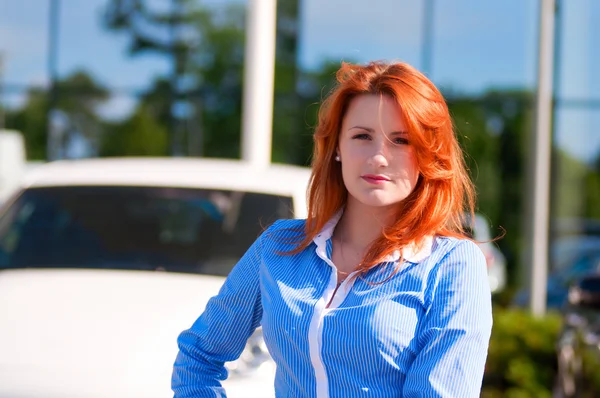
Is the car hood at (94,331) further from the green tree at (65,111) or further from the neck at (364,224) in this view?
the green tree at (65,111)

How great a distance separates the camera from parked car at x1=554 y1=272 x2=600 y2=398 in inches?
262

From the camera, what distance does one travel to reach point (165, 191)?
4.74 m

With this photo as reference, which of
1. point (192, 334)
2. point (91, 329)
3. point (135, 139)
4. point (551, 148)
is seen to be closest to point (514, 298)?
point (551, 148)

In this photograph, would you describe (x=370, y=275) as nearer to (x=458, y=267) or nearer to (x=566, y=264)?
(x=458, y=267)

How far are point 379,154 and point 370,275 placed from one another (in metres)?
0.25

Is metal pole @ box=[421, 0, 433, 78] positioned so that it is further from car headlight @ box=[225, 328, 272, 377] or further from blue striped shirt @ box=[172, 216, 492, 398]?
blue striped shirt @ box=[172, 216, 492, 398]

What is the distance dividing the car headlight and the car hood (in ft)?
0.73

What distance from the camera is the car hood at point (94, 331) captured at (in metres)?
3.31

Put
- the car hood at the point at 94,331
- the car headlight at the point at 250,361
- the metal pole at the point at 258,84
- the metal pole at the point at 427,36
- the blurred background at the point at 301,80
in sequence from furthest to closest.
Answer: the metal pole at the point at 427,36
the blurred background at the point at 301,80
the metal pole at the point at 258,84
the car headlight at the point at 250,361
the car hood at the point at 94,331

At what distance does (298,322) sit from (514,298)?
9443mm

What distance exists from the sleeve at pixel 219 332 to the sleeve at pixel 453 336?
1.44 feet

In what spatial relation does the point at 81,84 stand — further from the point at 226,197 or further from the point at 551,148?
the point at 226,197

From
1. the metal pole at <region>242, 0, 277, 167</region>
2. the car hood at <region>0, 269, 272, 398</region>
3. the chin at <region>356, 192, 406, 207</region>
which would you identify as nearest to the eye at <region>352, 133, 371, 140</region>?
the chin at <region>356, 192, 406, 207</region>

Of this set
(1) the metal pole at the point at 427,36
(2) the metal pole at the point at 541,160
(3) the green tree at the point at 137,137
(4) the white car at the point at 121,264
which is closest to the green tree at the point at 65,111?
(3) the green tree at the point at 137,137
